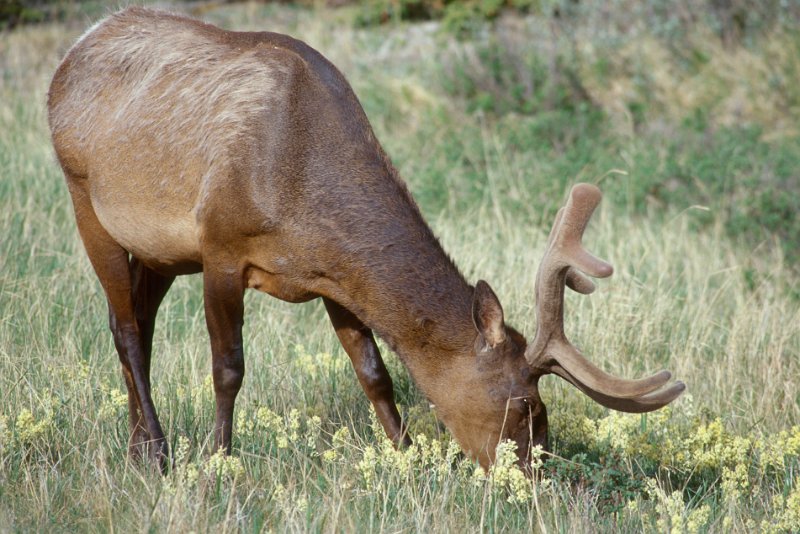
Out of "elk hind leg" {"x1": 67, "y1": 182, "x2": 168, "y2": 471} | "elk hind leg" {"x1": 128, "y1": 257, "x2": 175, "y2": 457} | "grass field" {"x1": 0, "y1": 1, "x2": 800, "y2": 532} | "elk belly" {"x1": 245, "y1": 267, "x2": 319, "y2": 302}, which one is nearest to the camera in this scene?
"grass field" {"x1": 0, "y1": 1, "x2": 800, "y2": 532}

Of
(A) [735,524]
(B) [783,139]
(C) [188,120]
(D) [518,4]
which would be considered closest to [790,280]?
(B) [783,139]

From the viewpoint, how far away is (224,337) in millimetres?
5199

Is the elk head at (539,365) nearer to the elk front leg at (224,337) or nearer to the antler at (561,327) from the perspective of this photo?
the antler at (561,327)

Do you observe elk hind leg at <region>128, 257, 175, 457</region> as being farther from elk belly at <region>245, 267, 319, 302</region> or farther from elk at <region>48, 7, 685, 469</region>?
elk belly at <region>245, 267, 319, 302</region>

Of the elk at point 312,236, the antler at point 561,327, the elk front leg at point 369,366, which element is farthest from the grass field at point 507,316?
the antler at point 561,327

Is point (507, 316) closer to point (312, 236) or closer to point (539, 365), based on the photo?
point (539, 365)

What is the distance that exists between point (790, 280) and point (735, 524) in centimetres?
421

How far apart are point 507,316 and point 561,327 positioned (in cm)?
249

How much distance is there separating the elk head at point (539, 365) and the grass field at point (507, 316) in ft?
0.68

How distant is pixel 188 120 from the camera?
17.3ft

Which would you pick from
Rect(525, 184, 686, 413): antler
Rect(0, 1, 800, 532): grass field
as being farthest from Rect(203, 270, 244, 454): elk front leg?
Rect(525, 184, 686, 413): antler

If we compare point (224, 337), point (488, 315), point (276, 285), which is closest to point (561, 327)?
point (488, 315)

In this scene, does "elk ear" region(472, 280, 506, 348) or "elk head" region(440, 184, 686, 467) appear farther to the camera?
"elk ear" region(472, 280, 506, 348)

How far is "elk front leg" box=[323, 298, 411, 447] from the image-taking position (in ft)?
18.2
